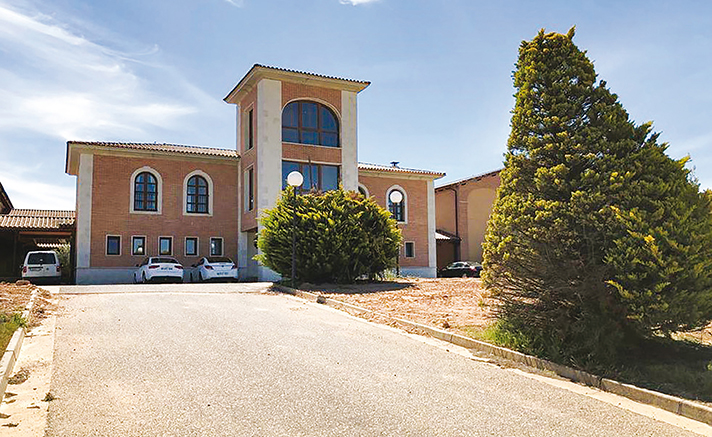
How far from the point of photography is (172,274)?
24.7 metres

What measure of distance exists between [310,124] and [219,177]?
18.8ft

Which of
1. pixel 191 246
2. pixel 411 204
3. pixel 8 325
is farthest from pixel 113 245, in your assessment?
pixel 8 325

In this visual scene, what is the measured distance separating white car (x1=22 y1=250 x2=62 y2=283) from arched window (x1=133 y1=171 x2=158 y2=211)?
16.7 ft

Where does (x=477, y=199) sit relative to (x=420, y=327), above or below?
above

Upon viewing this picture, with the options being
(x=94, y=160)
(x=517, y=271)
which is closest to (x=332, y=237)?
(x=517, y=271)

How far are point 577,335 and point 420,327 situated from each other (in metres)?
3.22

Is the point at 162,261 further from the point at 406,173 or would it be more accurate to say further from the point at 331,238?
the point at 406,173

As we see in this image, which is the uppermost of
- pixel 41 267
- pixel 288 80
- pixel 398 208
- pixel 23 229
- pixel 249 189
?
pixel 288 80

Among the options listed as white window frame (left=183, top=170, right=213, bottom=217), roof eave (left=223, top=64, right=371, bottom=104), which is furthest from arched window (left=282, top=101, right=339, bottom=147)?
white window frame (left=183, top=170, right=213, bottom=217)

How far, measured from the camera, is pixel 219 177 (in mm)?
32062

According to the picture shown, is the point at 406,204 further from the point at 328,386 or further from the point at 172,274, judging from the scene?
the point at 328,386

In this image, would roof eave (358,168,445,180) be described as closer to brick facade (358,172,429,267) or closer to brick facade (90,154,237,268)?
brick facade (358,172,429,267)

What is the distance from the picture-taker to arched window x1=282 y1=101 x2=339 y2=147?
1193 inches

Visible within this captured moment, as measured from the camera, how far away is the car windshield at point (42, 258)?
2580 centimetres
